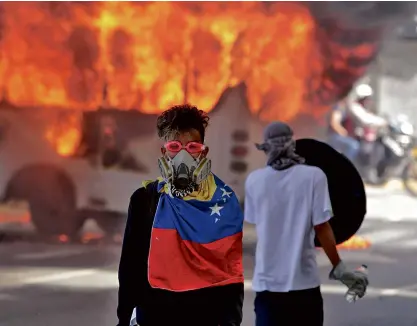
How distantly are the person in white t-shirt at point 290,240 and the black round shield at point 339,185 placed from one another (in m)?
0.39

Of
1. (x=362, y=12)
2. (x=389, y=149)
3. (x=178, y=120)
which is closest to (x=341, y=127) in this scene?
(x=389, y=149)

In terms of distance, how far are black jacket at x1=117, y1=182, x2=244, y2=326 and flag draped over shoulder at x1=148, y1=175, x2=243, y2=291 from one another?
3cm

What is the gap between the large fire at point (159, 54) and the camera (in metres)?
4.76

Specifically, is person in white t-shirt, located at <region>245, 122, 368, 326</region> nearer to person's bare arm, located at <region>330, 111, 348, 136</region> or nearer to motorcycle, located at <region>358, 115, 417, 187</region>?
person's bare arm, located at <region>330, 111, 348, 136</region>

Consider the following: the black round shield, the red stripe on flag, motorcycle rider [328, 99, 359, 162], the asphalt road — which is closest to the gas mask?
the red stripe on flag

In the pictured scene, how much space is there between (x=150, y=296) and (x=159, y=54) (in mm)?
3257

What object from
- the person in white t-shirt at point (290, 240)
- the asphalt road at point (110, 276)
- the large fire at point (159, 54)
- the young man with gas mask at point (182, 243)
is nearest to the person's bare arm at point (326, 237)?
the person in white t-shirt at point (290, 240)

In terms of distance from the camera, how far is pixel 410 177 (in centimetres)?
481

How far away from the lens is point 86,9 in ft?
15.8

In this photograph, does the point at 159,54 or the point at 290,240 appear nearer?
the point at 290,240

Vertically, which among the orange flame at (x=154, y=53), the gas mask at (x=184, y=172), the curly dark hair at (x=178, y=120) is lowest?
the gas mask at (x=184, y=172)

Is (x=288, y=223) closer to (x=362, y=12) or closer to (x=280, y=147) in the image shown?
(x=280, y=147)

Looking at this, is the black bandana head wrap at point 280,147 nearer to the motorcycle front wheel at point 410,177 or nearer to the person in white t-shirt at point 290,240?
the person in white t-shirt at point 290,240

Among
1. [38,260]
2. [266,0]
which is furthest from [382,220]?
[38,260]
